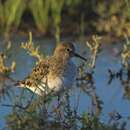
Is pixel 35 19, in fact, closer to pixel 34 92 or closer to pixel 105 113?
pixel 105 113

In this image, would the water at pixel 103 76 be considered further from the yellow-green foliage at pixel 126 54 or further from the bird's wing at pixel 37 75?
the bird's wing at pixel 37 75

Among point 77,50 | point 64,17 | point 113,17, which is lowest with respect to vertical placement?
point 77,50

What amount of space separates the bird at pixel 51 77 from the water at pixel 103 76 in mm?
452

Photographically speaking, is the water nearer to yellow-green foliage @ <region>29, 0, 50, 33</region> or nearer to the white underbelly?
yellow-green foliage @ <region>29, 0, 50, 33</region>

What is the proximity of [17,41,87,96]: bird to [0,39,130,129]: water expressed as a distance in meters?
0.45

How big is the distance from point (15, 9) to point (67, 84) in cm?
396

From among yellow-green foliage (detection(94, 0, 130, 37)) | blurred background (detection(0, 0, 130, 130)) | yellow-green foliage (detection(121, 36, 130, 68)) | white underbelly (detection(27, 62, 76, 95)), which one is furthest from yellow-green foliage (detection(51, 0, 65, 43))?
white underbelly (detection(27, 62, 76, 95))

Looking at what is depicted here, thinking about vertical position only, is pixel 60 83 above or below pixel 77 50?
below

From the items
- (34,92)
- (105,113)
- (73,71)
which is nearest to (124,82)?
(105,113)

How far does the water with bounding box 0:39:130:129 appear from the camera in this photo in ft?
22.5

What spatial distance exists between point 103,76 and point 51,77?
2215 mm

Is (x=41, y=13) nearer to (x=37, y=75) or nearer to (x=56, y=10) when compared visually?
(x=56, y=10)

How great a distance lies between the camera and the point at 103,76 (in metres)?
8.17

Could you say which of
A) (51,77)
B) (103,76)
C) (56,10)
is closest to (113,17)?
(56,10)
